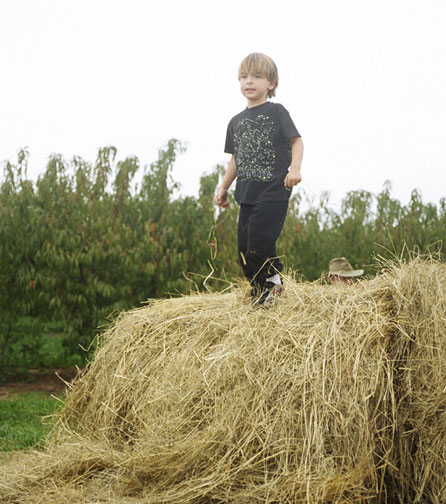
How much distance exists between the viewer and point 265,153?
4.43 meters

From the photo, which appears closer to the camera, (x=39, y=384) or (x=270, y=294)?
(x=270, y=294)

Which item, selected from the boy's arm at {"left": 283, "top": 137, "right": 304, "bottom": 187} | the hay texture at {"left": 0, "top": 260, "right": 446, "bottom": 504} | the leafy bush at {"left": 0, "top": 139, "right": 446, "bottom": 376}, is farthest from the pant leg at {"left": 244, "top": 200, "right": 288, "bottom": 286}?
the leafy bush at {"left": 0, "top": 139, "right": 446, "bottom": 376}

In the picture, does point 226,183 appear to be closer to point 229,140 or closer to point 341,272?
point 229,140

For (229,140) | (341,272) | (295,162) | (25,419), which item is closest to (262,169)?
(295,162)

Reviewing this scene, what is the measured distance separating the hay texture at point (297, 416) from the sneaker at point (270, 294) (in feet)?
0.30

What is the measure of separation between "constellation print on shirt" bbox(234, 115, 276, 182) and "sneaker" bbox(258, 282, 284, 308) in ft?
2.47

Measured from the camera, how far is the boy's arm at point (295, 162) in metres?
4.10

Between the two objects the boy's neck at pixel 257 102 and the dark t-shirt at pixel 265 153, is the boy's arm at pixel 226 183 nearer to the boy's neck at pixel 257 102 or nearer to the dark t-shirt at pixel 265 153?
the dark t-shirt at pixel 265 153

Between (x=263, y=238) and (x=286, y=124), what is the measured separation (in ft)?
2.71

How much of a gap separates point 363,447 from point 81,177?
8.32 m

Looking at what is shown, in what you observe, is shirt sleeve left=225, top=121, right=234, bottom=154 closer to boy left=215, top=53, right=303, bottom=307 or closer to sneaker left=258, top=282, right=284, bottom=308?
boy left=215, top=53, right=303, bottom=307

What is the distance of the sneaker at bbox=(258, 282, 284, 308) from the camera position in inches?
161

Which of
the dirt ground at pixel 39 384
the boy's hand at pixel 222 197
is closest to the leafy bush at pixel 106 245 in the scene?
the dirt ground at pixel 39 384

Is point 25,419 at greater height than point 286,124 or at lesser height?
lesser
